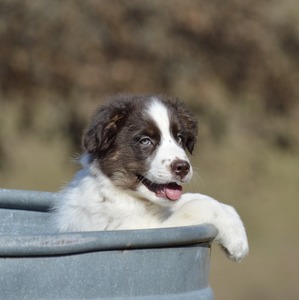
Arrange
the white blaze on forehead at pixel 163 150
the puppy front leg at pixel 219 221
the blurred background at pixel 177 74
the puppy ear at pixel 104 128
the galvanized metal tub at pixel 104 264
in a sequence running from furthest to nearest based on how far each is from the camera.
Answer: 1. the blurred background at pixel 177 74
2. the puppy ear at pixel 104 128
3. the white blaze on forehead at pixel 163 150
4. the puppy front leg at pixel 219 221
5. the galvanized metal tub at pixel 104 264

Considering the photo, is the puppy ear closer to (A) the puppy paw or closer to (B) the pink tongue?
(B) the pink tongue

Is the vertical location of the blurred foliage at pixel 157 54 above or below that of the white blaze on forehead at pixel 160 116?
below

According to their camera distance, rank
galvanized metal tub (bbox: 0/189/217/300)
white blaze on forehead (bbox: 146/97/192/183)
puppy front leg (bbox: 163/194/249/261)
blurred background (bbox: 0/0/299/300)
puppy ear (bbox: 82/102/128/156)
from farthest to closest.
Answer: blurred background (bbox: 0/0/299/300) < puppy ear (bbox: 82/102/128/156) < white blaze on forehead (bbox: 146/97/192/183) < puppy front leg (bbox: 163/194/249/261) < galvanized metal tub (bbox: 0/189/217/300)

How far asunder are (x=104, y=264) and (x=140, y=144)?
4.32 feet

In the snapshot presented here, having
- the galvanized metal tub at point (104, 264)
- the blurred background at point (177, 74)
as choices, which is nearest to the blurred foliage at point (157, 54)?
the blurred background at point (177, 74)

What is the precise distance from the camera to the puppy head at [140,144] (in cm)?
450

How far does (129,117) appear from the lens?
4.73 metres

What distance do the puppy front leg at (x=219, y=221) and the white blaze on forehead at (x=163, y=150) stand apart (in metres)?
0.14

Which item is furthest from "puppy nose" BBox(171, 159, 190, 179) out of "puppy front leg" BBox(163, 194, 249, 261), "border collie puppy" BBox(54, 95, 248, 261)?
"puppy front leg" BBox(163, 194, 249, 261)

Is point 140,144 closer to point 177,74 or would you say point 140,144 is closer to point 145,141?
point 145,141

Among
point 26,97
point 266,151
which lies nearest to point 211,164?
point 266,151

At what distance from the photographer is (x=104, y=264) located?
3.40 m

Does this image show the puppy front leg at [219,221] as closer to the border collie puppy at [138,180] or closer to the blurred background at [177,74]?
the border collie puppy at [138,180]

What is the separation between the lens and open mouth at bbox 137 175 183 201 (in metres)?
4.50
